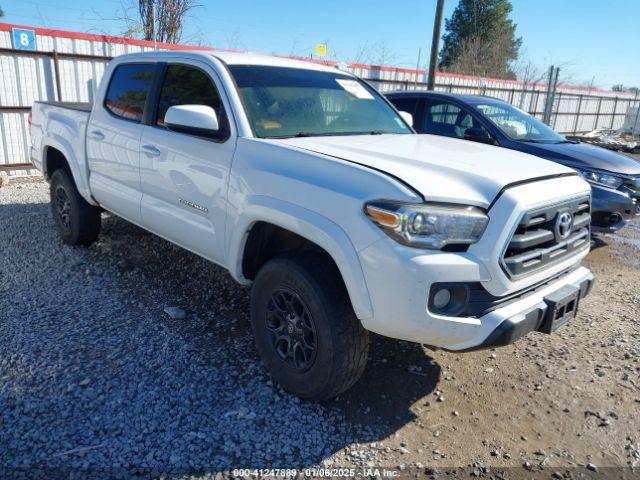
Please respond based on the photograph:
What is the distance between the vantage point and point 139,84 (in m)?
4.24

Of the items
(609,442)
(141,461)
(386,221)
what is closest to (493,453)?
(609,442)

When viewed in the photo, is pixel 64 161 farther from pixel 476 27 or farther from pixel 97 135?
pixel 476 27

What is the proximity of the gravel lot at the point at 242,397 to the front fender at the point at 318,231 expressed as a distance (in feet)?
2.68

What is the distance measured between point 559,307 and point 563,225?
0.46 metres

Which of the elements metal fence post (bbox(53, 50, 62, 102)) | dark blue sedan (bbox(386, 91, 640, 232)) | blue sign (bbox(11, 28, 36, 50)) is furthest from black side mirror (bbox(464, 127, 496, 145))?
blue sign (bbox(11, 28, 36, 50))

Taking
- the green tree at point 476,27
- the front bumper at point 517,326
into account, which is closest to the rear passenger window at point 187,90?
the front bumper at point 517,326

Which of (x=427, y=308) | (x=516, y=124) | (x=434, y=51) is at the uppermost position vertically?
(x=434, y=51)

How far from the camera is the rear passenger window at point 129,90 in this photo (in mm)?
4129

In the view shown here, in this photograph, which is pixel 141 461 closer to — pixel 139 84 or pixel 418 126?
pixel 139 84

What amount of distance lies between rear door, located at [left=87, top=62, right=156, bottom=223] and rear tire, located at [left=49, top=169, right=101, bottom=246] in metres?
0.48

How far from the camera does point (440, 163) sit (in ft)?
9.11

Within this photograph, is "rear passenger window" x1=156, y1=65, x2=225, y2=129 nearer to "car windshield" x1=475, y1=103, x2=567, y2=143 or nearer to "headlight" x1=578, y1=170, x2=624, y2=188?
"car windshield" x1=475, y1=103, x2=567, y2=143

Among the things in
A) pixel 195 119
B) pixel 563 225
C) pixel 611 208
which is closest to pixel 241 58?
pixel 195 119

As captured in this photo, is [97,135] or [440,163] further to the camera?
[97,135]
